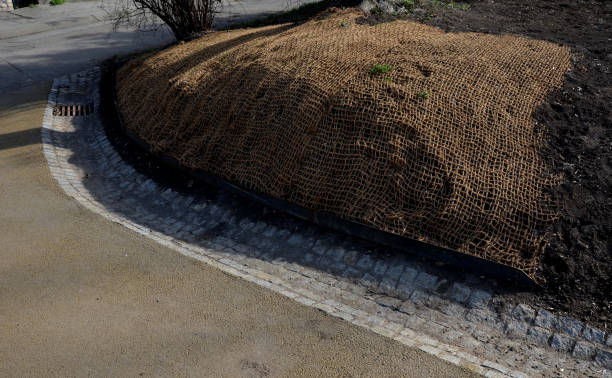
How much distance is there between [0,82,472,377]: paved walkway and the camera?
425 cm

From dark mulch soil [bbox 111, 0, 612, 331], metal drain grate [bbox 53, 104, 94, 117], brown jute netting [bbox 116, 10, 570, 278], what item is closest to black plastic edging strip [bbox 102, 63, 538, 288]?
brown jute netting [bbox 116, 10, 570, 278]

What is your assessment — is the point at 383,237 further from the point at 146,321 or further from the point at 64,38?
the point at 64,38

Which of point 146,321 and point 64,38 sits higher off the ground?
point 64,38

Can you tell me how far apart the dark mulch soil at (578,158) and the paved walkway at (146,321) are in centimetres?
149

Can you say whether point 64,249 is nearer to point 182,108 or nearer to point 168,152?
point 168,152

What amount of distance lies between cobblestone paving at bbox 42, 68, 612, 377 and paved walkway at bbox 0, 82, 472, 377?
24cm

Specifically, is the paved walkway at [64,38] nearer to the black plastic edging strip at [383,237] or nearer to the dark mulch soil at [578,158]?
the dark mulch soil at [578,158]

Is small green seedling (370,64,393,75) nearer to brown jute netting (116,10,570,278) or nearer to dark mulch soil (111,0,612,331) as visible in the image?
brown jute netting (116,10,570,278)

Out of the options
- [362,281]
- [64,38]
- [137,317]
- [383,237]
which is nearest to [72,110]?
[64,38]

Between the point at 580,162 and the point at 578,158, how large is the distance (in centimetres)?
6

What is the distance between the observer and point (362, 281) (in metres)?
5.39

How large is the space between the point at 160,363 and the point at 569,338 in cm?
348

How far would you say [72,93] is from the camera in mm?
11570

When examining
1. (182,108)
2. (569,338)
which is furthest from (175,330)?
(182,108)
